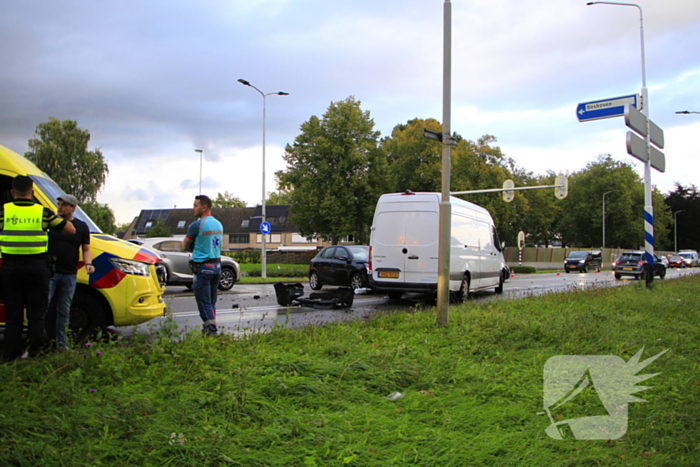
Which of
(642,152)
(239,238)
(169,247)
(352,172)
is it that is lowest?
(169,247)

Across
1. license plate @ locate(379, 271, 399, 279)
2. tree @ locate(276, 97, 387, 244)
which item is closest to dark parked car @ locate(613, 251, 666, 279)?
tree @ locate(276, 97, 387, 244)

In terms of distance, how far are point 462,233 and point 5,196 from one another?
31.9 ft

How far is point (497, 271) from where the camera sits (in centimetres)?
1686

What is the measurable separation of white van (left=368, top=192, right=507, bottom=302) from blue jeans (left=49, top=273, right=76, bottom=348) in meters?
7.73

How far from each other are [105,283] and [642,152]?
45.3 feet

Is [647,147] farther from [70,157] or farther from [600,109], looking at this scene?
[70,157]

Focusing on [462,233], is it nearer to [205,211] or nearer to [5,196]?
[205,211]

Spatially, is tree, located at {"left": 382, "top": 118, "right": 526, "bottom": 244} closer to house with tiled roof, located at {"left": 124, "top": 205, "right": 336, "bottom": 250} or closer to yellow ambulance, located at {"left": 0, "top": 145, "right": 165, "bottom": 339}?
house with tiled roof, located at {"left": 124, "top": 205, "right": 336, "bottom": 250}

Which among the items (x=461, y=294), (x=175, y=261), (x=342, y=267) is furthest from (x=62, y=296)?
(x=342, y=267)

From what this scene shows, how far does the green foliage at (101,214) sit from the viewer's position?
51781mm

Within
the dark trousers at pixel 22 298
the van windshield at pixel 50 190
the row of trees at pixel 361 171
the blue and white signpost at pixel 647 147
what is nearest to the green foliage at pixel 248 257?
the row of trees at pixel 361 171

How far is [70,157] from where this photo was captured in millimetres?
53656

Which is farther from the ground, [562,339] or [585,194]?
[585,194]

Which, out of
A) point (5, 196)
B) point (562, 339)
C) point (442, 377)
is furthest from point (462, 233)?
point (5, 196)
